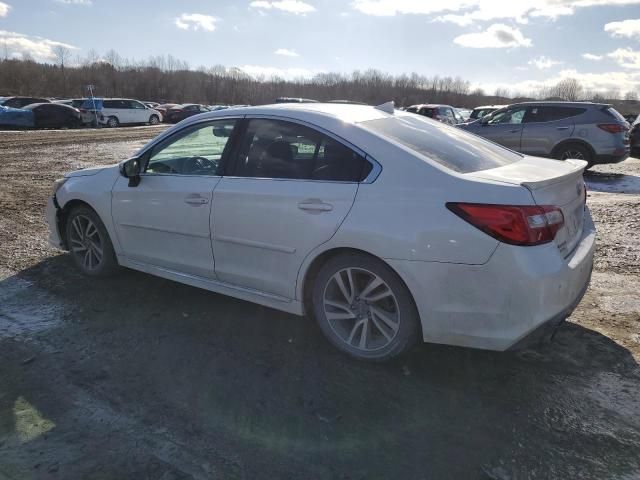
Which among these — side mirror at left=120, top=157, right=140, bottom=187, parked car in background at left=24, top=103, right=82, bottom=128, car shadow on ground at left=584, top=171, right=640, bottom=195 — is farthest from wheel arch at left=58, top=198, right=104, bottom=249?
parked car in background at left=24, top=103, right=82, bottom=128

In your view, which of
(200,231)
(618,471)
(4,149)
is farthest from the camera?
(4,149)

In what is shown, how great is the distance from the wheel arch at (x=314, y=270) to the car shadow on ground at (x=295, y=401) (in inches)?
14.0

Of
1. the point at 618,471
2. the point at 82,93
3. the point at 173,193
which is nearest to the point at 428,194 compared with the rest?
the point at 618,471

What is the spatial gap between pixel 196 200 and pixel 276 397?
1.65m

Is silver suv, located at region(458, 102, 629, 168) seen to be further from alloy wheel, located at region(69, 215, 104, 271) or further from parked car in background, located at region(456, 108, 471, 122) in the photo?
alloy wheel, located at region(69, 215, 104, 271)

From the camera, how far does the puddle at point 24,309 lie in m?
3.84

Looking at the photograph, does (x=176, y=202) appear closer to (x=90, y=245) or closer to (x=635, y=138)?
(x=90, y=245)

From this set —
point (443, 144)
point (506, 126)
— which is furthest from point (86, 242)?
point (506, 126)

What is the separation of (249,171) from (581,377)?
8.46 feet

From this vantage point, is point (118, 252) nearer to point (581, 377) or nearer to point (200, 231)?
point (200, 231)

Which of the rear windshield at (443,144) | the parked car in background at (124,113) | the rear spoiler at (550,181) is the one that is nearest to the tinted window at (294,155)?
the rear windshield at (443,144)

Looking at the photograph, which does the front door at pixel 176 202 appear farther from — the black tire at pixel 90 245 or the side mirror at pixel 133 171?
the black tire at pixel 90 245

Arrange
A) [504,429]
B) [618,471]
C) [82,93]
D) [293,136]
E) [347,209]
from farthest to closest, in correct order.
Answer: [82,93]
[293,136]
[347,209]
[504,429]
[618,471]

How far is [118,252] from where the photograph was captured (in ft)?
15.1
